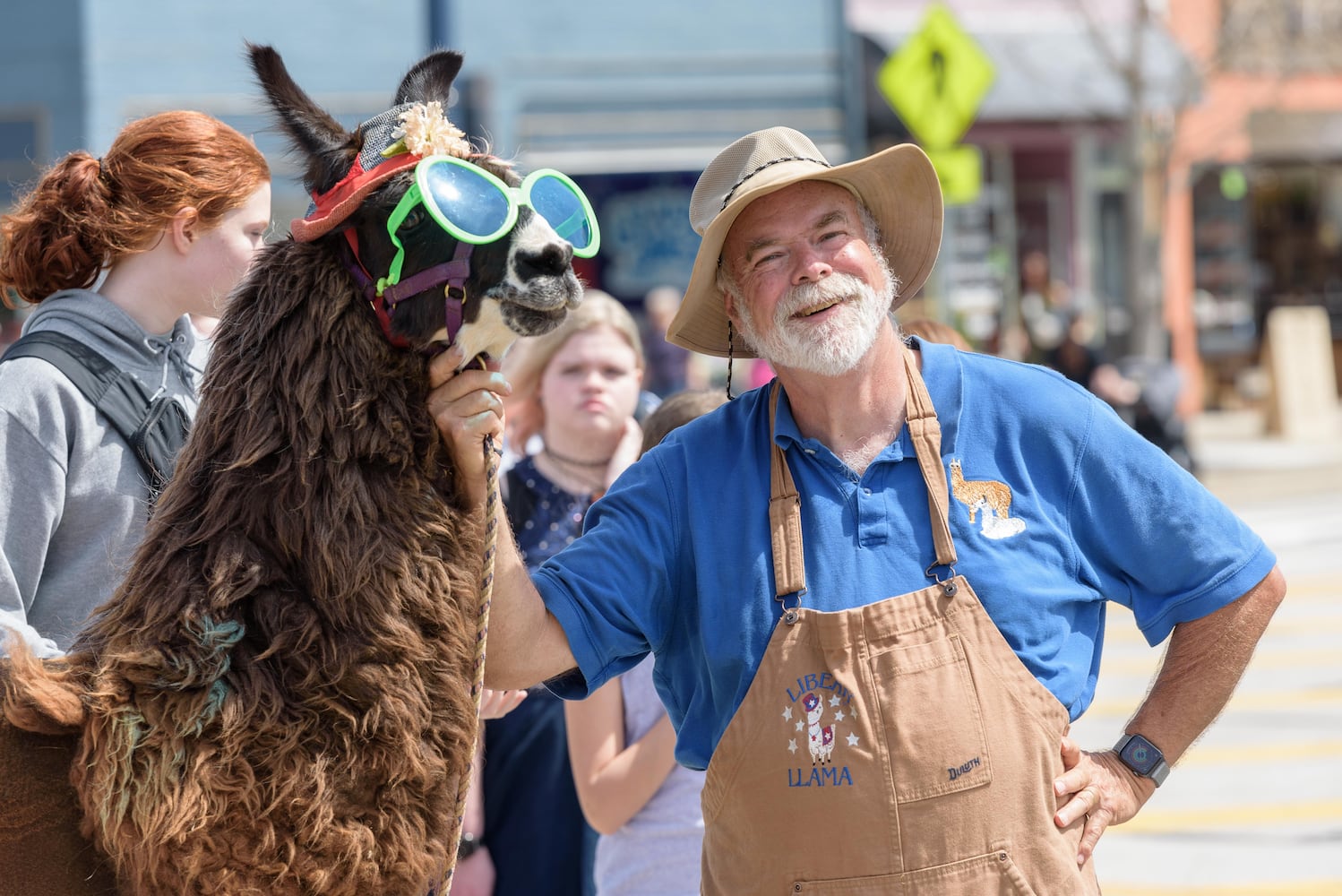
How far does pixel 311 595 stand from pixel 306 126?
2.20ft

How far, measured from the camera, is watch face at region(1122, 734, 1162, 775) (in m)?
2.49

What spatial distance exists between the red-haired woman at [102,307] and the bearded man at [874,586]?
0.72m

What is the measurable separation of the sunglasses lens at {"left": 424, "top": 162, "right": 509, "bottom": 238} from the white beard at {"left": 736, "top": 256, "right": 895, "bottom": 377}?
2.17 feet

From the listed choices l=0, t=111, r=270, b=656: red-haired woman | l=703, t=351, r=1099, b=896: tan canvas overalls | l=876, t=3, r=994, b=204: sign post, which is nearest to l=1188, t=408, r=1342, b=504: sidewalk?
l=876, t=3, r=994, b=204: sign post

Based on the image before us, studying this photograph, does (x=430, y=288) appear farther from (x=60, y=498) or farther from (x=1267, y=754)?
(x=1267, y=754)

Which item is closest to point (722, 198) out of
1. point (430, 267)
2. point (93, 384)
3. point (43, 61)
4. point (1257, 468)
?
point (430, 267)

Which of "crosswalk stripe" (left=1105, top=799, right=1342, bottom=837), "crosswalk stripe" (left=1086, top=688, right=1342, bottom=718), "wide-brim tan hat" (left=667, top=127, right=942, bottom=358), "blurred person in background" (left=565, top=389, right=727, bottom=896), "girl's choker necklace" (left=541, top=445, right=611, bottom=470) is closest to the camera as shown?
"wide-brim tan hat" (left=667, top=127, right=942, bottom=358)

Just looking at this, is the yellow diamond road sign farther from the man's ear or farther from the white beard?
the man's ear

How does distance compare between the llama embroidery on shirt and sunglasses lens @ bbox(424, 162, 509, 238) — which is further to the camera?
the llama embroidery on shirt

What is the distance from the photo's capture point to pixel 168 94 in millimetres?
14156

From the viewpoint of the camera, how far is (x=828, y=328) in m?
2.46

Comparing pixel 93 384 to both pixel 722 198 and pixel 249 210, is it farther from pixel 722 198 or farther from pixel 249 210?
pixel 722 198

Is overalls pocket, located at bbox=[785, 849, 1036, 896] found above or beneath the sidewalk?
above

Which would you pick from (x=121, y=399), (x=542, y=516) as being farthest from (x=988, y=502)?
(x=542, y=516)
